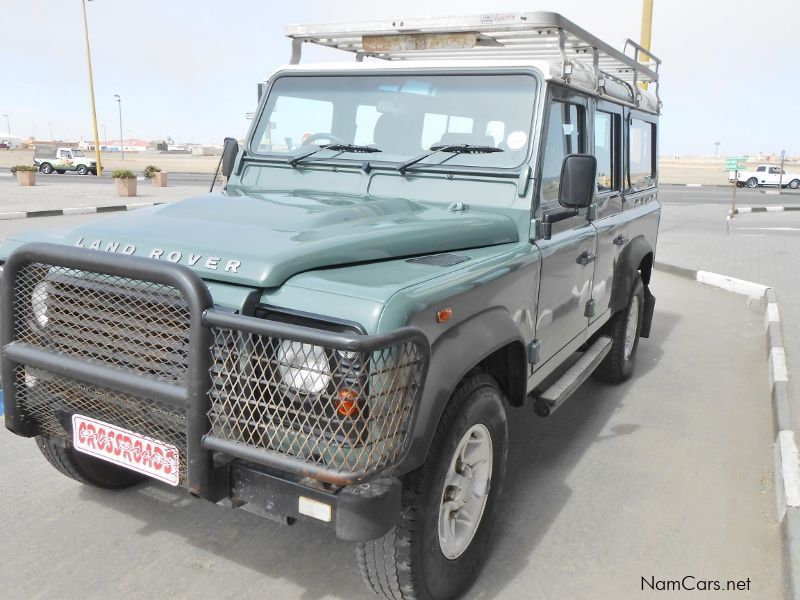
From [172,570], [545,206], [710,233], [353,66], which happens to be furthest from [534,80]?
[710,233]

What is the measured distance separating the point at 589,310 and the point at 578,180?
4.40 feet

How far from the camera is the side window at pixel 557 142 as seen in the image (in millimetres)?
3592

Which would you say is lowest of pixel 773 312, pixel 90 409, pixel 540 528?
pixel 540 528

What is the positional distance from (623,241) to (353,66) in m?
2.36

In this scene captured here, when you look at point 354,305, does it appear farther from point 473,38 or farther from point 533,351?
point 473,38

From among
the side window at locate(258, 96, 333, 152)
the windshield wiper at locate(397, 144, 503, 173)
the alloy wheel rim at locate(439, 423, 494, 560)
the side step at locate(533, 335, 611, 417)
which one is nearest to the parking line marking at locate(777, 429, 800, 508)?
the side step at locate(533, 335, 611, 417)

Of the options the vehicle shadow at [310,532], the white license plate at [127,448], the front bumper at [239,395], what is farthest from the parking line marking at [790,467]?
the white license plate at [127,448]

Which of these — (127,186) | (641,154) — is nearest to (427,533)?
(641,154)

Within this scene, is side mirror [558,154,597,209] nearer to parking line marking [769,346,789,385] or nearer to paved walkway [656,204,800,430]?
paved walkway [656,204,800,430]

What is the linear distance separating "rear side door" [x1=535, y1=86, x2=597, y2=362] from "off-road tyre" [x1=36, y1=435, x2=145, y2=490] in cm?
221

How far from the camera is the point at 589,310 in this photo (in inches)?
177

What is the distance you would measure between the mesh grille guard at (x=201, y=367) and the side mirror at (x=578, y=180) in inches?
60.6

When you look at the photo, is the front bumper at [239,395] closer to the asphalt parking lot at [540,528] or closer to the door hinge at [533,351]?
the asphalt parking lot at [540,528]

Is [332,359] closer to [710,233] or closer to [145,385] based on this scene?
[145,385]
